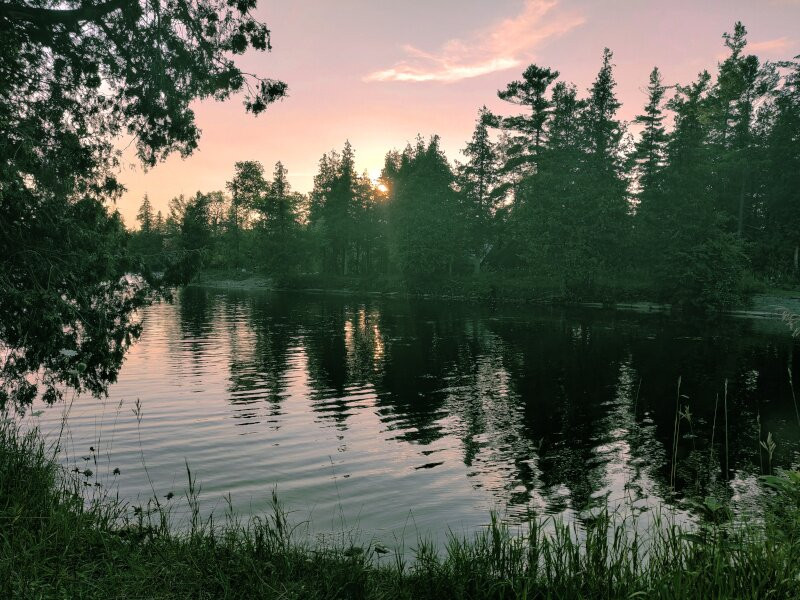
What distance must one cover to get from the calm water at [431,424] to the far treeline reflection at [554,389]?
0.31 ft

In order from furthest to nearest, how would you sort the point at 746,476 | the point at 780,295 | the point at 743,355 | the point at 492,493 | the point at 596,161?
the point at 596,161 → the point at 780,295 → the point at 743,355 → the point at 746,476 → the point at 492,493

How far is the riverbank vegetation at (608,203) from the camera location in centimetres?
5384

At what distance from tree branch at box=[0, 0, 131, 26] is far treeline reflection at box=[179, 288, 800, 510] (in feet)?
35.5

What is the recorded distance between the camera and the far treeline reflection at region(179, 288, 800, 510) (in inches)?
491

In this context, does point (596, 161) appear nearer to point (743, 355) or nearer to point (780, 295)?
point (780, 295)

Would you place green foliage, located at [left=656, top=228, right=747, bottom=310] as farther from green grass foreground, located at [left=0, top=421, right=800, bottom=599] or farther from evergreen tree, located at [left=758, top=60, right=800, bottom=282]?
green grass foreground, located at [left=0, top=421, right=800, bottom=599]

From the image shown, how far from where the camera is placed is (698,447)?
13.9 m

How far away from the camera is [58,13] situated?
11055mm

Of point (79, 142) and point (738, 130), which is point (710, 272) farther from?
point (79, 142)

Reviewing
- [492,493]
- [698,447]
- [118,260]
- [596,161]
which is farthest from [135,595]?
[596,161]

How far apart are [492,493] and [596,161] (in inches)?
2419

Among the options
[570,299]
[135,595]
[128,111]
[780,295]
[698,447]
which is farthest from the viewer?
[570,299]

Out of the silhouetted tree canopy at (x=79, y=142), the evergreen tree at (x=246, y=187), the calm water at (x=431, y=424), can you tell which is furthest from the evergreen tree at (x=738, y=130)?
the evergreen tree at (x=246, y=187)

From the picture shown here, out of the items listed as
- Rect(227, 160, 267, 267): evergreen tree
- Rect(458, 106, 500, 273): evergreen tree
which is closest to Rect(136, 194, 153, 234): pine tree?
Rect(227, 160, 267, 267): evergreen tree
